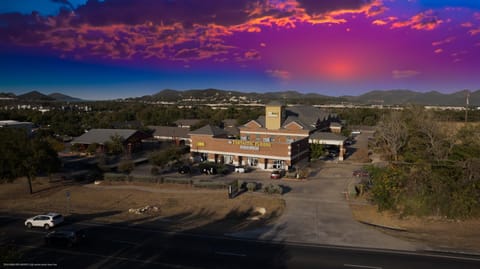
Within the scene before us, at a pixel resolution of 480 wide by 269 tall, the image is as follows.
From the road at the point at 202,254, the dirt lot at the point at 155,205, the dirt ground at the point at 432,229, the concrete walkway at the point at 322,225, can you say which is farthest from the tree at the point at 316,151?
the road at the point at 202,254

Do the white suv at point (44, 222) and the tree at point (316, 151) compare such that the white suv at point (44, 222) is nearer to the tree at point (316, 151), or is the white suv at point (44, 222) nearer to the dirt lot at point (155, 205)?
the dirt lot at point (155, 205)

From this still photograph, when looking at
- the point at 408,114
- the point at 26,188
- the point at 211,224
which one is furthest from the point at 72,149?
the point at 408,114

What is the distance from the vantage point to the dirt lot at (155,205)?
1250 inches

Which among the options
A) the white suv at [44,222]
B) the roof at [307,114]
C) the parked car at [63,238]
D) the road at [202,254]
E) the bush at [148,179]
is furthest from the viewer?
the roof at [307,114]

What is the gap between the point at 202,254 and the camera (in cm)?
2338

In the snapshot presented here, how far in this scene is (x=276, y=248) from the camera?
24703 millimetres

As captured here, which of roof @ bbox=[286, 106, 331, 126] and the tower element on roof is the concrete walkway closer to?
the tower element on roof

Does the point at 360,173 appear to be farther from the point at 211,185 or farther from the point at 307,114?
the point at 307,114

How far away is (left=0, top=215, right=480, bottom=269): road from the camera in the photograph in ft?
71.3

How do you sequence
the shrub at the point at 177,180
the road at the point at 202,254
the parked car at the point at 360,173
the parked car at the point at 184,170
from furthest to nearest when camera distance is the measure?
the parked car at the point at 184,170 < the parked car at the point at 360,173 < the shrub at the point at 177,180 < the road at the point at 202,254

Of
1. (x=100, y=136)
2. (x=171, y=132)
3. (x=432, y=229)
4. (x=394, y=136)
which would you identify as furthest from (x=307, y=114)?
(x=432, y=229)

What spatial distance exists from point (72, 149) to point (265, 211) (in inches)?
2220

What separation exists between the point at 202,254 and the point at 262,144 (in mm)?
35792

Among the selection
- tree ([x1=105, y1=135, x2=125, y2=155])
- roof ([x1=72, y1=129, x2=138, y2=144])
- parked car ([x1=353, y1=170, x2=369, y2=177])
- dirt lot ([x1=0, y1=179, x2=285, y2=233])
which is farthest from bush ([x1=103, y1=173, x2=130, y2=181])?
parked car ([x1=353, y1=170, x2=369, y2=177])
